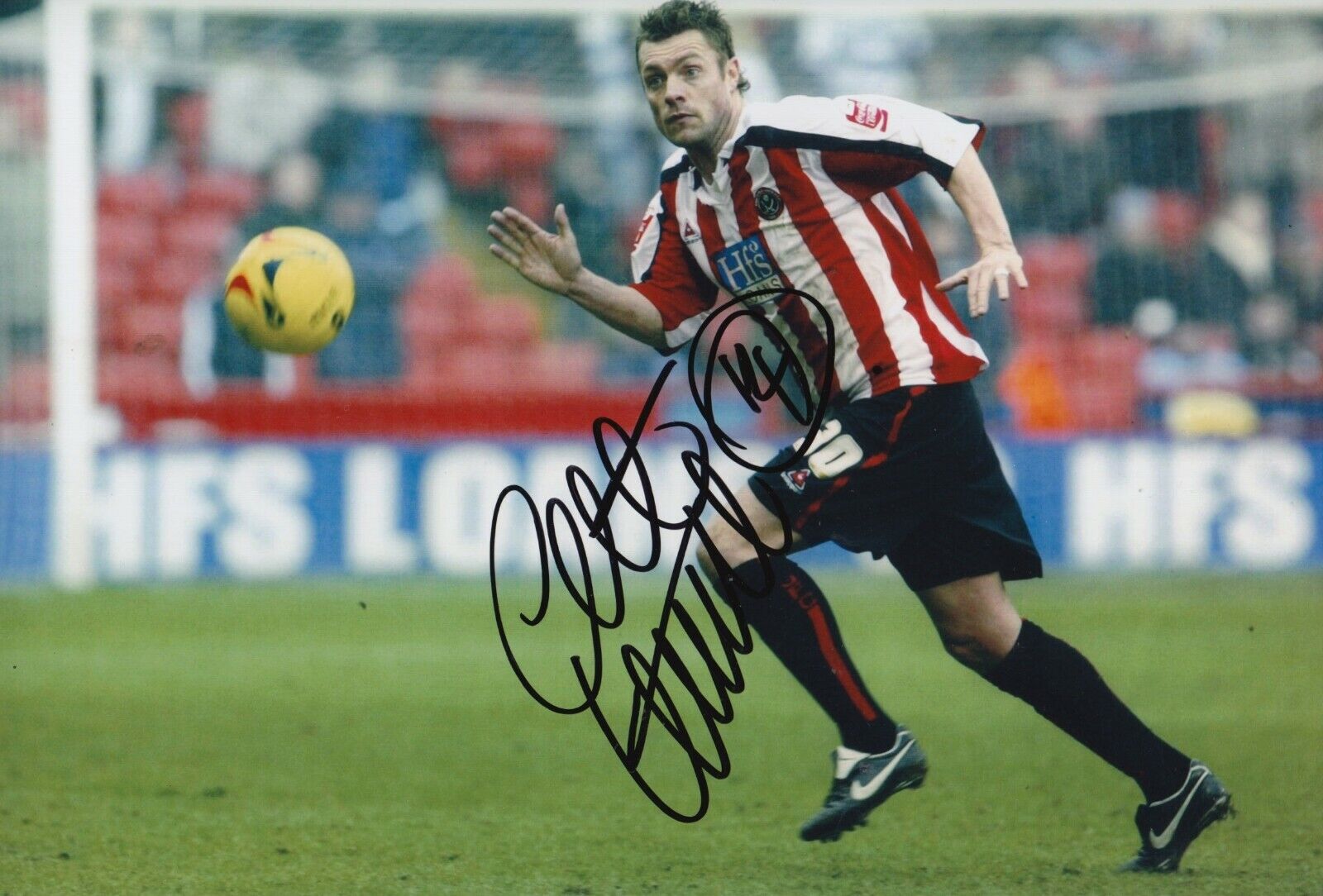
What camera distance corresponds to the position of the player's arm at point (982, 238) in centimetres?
412

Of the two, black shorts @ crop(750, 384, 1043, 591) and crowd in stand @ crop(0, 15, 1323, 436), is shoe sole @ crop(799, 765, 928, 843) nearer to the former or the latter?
black shorts @ crop(750, 384, 1043, 591)

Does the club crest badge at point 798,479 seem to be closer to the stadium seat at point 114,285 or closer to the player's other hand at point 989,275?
the player's other hand at point 989,275

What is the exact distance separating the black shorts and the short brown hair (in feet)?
3.13

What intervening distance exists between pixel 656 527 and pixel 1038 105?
34.5 ft

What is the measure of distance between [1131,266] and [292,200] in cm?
613

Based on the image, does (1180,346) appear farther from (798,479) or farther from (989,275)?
(989,275)

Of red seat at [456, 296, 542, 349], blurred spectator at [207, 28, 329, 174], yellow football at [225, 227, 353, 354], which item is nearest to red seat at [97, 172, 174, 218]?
blurred spectator at [207, 28, 329, 174]

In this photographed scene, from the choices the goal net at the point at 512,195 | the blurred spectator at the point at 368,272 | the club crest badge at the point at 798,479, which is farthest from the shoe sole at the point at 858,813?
the blurred spectator at the point at 368,272

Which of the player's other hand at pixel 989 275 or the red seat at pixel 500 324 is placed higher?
the red seat at pixel 500 324

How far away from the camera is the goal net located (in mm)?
12352

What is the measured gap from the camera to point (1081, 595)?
11.2 meters

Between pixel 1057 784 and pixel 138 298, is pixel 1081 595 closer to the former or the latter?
pixel 1057 784

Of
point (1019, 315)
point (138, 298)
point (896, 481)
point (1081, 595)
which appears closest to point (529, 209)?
point (138, 298)

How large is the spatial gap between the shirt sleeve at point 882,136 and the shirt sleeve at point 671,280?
0.51 metres
